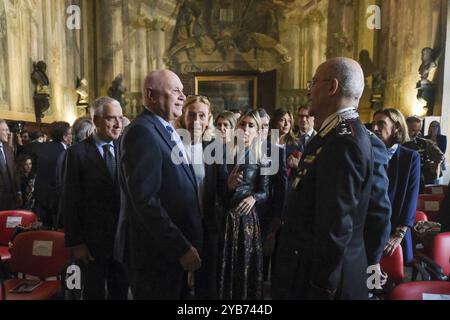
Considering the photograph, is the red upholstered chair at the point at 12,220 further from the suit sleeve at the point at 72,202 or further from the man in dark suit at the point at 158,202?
the man in dark suit at the point at 158,202

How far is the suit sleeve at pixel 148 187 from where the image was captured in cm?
179

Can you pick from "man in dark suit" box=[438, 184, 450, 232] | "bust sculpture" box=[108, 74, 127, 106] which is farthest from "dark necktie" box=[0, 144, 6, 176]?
"bust sculpture" box=[108, 74, 127, 106]

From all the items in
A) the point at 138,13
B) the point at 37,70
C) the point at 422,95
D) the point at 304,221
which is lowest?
the point at 304,221

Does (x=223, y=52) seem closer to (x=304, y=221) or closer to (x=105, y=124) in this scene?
(x=105, y=124)

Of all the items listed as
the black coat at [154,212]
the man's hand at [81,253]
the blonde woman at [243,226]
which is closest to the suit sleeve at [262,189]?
the blonde woman at [243,226]

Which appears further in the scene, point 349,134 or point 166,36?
point 166,36

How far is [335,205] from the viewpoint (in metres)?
1.43

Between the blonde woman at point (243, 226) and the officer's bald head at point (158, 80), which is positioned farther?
the blonde woman at point (243, 226)

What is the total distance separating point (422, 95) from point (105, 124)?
8.45 metres

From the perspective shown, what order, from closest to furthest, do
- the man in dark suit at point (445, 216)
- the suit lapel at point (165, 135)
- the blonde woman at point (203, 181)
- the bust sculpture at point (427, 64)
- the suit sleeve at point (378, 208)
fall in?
the suit sleeve at point (378, 208) < the suit lapel at point (165, 135) < the blonde woman at point (203, 181) < the man in dark suit at point (445, 216) < the bust sculpture at point (427, 64)

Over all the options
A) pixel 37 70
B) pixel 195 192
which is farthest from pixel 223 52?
pixel 195 192

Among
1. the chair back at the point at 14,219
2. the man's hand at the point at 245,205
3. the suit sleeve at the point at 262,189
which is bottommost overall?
the chair back at the point at 14,219

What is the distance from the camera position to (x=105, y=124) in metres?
2.62

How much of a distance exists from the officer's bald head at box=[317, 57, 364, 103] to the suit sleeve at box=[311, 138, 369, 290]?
0.85ft
